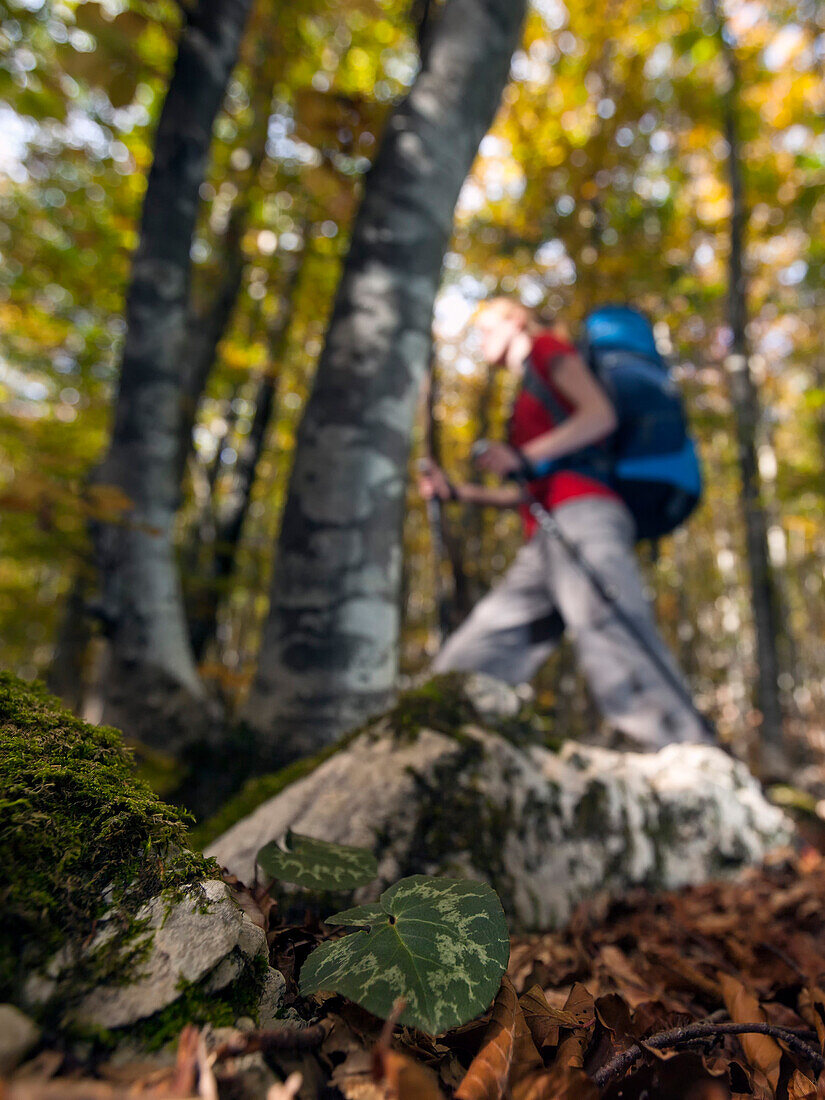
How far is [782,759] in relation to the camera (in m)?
4.97

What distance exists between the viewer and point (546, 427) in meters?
2.96

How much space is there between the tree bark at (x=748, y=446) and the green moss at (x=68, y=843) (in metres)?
5.82

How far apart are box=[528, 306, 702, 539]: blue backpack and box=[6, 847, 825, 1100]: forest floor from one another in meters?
1.87

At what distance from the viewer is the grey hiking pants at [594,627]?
8.05 feet

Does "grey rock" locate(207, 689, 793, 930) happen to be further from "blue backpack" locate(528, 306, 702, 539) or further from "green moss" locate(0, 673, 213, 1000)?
"blue backpack" locate(528, 306, 702, 539)

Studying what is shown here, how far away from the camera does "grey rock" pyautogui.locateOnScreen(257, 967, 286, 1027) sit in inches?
21.5

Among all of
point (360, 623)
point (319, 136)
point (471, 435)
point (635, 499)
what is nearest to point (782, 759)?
point (635, 499)

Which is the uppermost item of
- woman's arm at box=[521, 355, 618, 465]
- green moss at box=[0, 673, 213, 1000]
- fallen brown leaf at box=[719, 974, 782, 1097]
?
woman's arm at box=[521, 355, 618, 465]

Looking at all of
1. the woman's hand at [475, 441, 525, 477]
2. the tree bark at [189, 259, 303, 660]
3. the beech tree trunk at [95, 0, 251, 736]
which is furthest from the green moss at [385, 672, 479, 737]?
the tree bark at [189, 259, 303, 660]

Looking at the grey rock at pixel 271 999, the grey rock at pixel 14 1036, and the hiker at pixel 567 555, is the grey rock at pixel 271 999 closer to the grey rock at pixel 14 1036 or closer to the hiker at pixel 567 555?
the grey rock at pixel 14 1036

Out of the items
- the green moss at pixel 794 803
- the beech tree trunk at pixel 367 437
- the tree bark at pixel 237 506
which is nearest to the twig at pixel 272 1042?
the beech tree trunk at pixel 367 437

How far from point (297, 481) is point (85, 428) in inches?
275

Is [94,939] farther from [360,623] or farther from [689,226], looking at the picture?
[689,226]

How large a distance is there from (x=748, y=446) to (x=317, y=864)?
5976 mm
